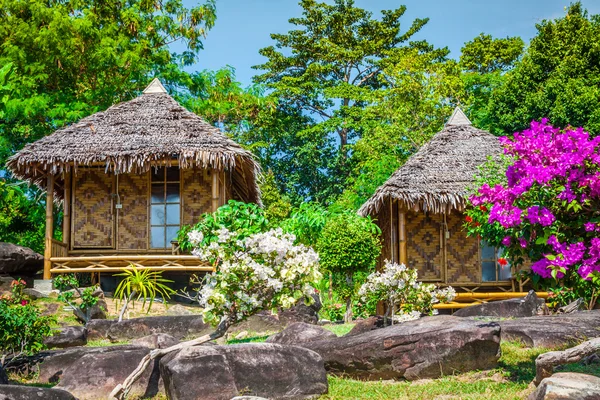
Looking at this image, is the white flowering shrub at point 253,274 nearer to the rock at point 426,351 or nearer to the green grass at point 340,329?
the rock at point 426,351

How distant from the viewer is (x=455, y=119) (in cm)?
1839

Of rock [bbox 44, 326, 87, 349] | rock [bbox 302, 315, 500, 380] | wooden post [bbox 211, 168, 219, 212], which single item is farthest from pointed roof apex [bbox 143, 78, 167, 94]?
rock [bbox 302, 315, 500, 380]

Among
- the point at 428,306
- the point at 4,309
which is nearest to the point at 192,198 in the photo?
the point at 428,306

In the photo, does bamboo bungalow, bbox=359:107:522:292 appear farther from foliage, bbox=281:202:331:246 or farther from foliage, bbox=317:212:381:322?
foliage, bbox=317:212:381:322

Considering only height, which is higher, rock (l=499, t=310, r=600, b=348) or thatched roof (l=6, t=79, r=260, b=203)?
thatched roof (l=6, t=79, r=260, b=203)

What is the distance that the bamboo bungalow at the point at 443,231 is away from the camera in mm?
16328

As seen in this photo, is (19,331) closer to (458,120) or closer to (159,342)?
(159,342)

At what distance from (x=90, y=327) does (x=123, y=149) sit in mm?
4527

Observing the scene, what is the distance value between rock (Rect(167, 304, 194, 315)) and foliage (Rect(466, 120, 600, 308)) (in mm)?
8320

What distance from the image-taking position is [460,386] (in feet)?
25.6

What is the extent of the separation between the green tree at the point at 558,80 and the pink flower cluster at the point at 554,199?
15.0 m

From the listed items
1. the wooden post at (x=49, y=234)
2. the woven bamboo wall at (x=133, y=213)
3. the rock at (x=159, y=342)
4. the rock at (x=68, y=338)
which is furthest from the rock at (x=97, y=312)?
the rock at (x=159, y=342)

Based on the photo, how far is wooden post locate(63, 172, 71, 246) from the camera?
16.5m

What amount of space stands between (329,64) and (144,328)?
65.4 feet
